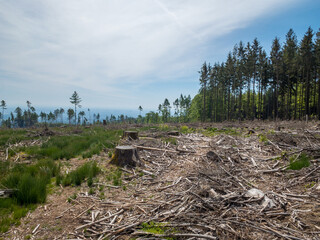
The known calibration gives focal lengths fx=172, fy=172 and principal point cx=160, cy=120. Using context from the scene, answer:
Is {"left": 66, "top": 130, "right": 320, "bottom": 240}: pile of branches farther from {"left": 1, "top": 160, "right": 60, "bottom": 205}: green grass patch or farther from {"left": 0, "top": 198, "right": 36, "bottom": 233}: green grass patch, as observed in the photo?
{"left": 1, "top": 160, "right": 60, "bottom": 205}: green grass patch

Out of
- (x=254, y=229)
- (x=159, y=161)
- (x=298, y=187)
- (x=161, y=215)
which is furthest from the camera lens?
(x=159, y=161)

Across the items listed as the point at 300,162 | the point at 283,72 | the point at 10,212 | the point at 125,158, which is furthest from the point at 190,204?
the point at 283,72

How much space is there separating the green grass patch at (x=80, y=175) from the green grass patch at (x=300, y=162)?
690 centimetres

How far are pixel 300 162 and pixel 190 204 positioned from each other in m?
4.65

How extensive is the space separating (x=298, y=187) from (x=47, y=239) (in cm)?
626

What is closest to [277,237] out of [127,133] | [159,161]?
[159,161]

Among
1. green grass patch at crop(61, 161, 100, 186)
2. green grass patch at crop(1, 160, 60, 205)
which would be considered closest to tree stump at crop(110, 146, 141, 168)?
green grass patch at crop(61, 161, 100, 186)

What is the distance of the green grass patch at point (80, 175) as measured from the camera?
18.1ft

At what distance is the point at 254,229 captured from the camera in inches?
126

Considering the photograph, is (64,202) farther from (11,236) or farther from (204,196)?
(204,196)

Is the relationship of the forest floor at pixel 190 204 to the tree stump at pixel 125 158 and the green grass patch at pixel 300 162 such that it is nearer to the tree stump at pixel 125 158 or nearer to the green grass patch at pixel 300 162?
the green grass patch at pixel 300 162

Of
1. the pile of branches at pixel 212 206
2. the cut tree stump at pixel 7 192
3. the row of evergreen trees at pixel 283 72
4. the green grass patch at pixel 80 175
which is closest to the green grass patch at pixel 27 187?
the cut tree stump at pixel 7 192

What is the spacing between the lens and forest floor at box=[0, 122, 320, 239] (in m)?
3.26

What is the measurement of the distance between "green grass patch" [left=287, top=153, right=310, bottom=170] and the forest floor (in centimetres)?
3
